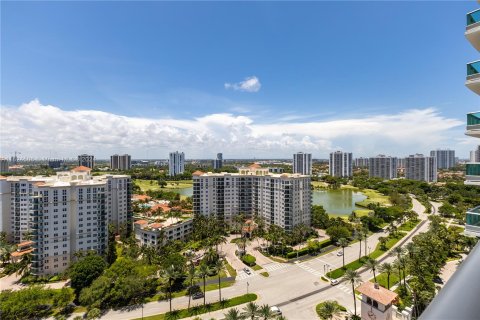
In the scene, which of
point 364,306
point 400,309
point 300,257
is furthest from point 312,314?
point 300,257

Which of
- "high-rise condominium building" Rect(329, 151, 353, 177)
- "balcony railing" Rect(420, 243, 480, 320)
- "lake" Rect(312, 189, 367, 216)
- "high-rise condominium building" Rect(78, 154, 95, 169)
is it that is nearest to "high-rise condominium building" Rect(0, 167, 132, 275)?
"balcony railing" Rect(420, 243, 480, 320)

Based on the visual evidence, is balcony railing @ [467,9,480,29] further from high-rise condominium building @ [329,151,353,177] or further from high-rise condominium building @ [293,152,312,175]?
high-rise condominium building @ [329,151,353,177]

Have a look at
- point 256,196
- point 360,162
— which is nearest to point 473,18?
point 256,196

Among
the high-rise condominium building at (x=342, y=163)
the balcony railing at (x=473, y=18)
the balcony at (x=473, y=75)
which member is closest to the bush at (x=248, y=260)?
the balcony at (x=473, y=75)

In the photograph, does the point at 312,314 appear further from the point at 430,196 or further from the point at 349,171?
the point at 349,171

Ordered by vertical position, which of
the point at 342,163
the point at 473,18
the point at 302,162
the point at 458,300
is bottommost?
the point at 342,163

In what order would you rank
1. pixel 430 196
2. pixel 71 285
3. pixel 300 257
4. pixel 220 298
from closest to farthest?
1. pixel 220 298
2. pixel 71 285
3. pixel 300 257
4. pixel 430 196

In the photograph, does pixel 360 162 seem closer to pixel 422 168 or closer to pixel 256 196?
pixel 422 168
